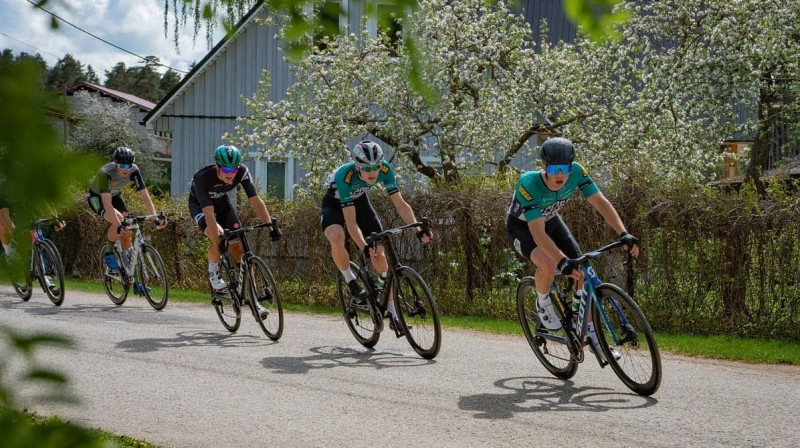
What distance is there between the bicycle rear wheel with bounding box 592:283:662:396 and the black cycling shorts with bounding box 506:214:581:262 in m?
0.72

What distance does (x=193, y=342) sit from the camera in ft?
32.0

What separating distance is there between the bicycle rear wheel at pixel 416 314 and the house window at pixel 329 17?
5.70 metres

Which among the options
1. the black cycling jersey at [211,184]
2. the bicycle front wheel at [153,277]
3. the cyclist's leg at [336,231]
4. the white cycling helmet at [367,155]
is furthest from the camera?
the bicycle front wheel at [153,277]

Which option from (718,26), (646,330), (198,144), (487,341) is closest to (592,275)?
(646,330)

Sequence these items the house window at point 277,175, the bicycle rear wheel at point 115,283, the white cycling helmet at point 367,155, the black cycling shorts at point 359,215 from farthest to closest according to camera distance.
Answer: the house window at point 277,175 → the bicycle rear wheel at point 115,283 → the black cycling shorts at point 359,215 → the white cycling helmet at point 367,155

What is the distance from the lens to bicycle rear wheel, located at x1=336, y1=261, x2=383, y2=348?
9.13 meters

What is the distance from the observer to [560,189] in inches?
292

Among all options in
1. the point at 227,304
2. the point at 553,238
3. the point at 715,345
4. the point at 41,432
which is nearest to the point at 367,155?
the point at 553,238

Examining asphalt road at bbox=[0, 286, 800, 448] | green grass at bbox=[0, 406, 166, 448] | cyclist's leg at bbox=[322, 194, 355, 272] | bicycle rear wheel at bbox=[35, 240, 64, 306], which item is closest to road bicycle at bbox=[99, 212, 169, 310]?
bicycle rear wheel at bbox=[35, 240, 64, 306]

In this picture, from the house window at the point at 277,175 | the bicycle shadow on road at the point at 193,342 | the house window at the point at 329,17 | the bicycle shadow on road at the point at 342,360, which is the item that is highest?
the house window at the point at 277,175

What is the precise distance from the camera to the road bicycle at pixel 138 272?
1256 cm

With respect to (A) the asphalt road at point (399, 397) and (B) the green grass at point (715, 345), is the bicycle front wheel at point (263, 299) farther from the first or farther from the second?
(B) the green grass at point (715, 345)

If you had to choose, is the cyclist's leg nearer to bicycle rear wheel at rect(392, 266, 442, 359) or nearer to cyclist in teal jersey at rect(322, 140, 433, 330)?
cyclist in teal jersey at rect(322, 140, 433, 330)

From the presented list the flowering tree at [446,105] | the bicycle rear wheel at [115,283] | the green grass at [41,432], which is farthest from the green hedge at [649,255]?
the green grass at [41,432]
